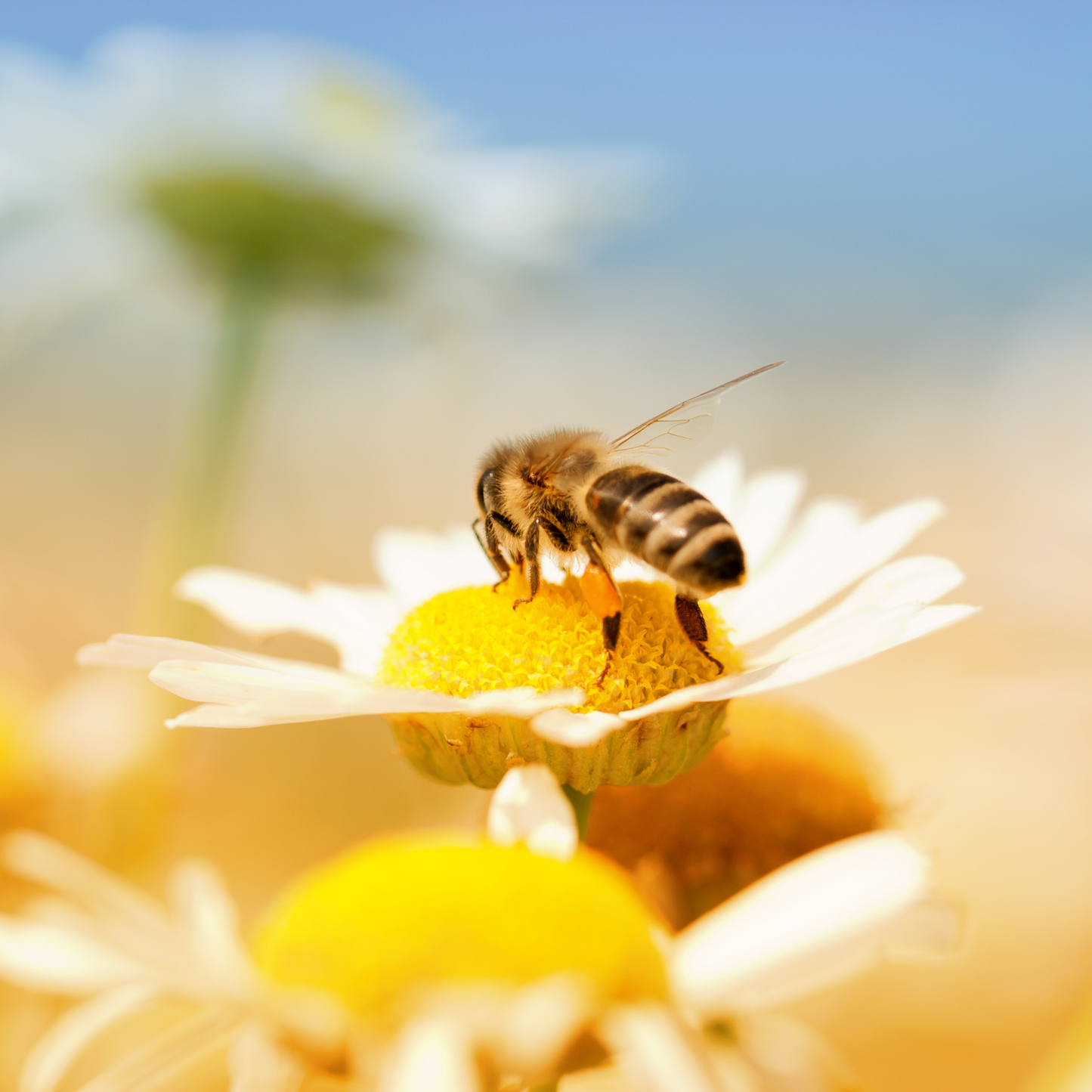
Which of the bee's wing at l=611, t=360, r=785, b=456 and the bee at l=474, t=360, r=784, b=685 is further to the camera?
the bee's wing at l=611, t=360, r=785, b=456

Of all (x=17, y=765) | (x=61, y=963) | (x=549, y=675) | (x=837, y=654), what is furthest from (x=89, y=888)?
(x=17, y=765)

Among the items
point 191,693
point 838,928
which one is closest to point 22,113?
point 191,693

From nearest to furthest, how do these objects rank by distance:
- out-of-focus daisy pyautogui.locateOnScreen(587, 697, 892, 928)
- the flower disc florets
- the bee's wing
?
1. the flower disc florets
2. out-of-focus daisy pyautogui.locateOnScreen(587, 697, 892, 928)
3. the bee's wing

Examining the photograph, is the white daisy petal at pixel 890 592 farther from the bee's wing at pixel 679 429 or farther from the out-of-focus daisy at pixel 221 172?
the out-of-focus daisy at pixel 221 172

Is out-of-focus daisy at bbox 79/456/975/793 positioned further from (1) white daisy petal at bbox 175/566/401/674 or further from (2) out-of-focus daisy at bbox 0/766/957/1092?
(2) out-of-focus daisy at bbox 0/766/957/1092

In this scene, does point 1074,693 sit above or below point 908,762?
below

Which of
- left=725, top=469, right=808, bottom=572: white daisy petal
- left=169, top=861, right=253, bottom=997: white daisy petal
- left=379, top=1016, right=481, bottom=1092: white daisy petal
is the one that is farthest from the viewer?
left=725, top=469, right=808, bottom=572: white daisy petal

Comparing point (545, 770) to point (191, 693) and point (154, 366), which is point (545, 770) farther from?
point (154, 366)

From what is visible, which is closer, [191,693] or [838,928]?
[838,928]

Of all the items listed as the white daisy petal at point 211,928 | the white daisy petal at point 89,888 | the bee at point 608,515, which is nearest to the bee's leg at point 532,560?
the bee at point 608,515

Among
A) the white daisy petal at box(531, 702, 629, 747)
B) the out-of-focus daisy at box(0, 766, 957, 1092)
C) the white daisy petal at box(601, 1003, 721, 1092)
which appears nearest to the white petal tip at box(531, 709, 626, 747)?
the white daisy petal at box(531, 702, 629, 747)
